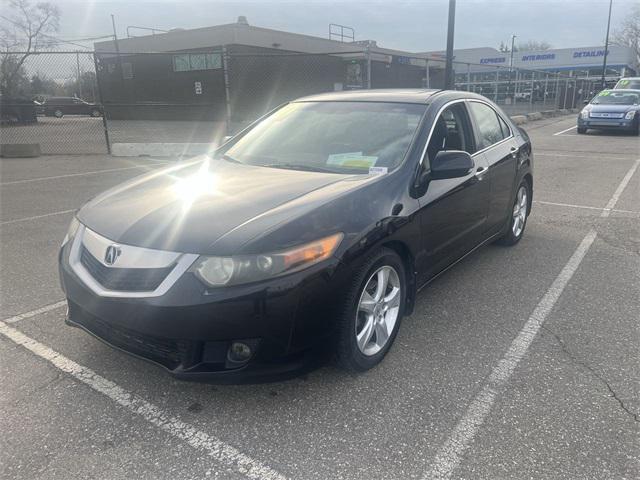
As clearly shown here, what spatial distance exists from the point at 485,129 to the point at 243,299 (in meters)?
3.08

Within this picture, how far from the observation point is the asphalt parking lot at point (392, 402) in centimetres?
224

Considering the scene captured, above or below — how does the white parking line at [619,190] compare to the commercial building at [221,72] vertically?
below

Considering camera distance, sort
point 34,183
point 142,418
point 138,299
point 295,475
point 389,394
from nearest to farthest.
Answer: point 295,475
point 138,299
point 142,418
point 389,394
point 34,183

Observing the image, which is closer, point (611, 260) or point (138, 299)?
point (138, 299)

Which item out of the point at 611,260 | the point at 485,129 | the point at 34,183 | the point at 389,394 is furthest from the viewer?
the point at 34,183

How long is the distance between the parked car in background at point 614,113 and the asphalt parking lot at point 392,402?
1469 cm

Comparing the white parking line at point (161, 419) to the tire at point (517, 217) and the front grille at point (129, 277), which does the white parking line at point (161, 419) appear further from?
the tire at point (517, 217)

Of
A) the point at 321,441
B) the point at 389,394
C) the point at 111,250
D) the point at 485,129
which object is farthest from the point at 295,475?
the point at 485,129

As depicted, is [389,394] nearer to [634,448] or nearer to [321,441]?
[321,441]

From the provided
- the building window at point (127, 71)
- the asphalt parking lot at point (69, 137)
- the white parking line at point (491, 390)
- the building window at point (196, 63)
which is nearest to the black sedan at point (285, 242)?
the white parking line at point (491, 390)

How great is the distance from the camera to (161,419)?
2508mm

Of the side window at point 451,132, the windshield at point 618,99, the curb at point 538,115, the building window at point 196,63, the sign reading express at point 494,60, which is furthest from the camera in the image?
the sign reading express at point 494,60

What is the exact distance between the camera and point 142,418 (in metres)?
2.51

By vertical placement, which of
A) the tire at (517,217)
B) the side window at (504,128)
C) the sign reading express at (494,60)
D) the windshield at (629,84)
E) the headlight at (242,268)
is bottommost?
the tire at (517,217)
